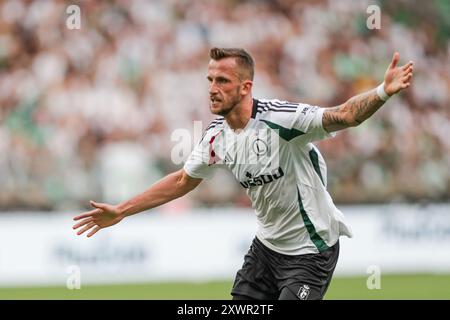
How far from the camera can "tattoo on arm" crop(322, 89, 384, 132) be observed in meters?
6.79

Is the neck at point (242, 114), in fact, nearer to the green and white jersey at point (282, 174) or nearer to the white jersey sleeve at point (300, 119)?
the green and white jersey at point (282, 174)

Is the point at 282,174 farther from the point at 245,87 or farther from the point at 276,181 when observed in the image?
the point at 245,87

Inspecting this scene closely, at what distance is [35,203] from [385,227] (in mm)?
5894

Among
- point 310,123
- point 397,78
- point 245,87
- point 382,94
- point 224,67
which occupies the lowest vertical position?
point 310,123

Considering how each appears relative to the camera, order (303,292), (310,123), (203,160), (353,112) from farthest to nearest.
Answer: (203,160) → (303,292) → (310,123) → (353,112)

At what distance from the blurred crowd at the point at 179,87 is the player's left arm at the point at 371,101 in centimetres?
870

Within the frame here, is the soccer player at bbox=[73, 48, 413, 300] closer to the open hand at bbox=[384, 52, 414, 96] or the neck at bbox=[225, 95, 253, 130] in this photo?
the neck at bbox=[225, 95, 253, 130]

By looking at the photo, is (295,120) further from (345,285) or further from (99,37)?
(99,37)

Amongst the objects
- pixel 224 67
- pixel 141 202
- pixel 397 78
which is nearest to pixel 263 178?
pixel 224 67

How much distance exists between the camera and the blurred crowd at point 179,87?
52.8 feet

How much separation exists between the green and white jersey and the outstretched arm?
0.42 meters

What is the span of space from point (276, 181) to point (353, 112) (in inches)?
37.3

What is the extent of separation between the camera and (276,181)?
748cm

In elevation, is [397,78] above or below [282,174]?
above
